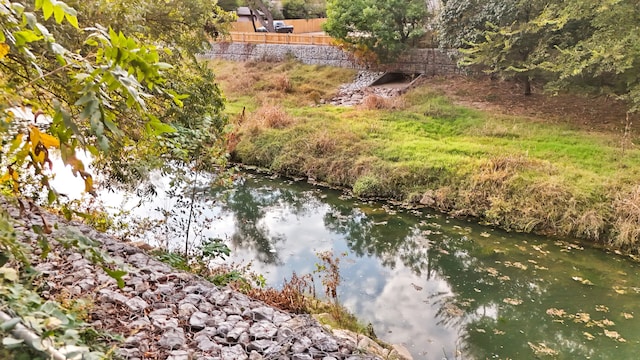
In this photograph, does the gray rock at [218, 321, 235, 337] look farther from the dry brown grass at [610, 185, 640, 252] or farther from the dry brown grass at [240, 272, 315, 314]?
the dry brown grass at [610, 185, 640, 252]

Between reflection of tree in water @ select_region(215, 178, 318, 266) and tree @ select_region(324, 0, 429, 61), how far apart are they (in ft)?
30.8

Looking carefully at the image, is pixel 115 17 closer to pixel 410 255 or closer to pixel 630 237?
pixel 410 255

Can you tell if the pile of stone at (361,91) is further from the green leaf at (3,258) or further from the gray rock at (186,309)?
the green leaf at (3,258)

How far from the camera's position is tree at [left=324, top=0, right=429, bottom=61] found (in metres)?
18.8

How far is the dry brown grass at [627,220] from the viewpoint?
351 inches

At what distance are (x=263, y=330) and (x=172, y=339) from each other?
2.89 ft

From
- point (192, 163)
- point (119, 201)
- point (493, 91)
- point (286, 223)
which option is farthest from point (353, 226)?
point (493, 91)

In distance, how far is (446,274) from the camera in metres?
8.34

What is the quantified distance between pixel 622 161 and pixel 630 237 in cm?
255

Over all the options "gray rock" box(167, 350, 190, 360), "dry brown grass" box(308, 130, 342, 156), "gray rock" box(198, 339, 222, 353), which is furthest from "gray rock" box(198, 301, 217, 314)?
"dry brown grass" box(308, 130, 342, 156)

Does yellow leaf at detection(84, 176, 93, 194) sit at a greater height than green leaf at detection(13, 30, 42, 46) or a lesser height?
lesser

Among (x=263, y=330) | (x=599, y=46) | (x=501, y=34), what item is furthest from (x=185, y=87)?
(x=501, y=34)

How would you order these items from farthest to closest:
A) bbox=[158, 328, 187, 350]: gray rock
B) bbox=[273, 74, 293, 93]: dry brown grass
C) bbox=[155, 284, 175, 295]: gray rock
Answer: bbox=[273, 74, 293, 93]: dry brown grass → bbox=[155, 284, 175, 295]: gray rock → bbox=[158, 328, 187, 350]: gray rock

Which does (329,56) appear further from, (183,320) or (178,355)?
(178,355)
